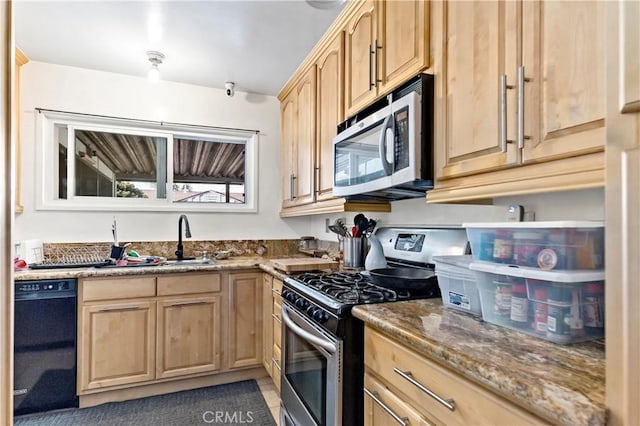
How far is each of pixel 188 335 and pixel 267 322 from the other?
1.86ft

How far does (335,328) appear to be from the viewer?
131cm

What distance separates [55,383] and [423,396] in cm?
241

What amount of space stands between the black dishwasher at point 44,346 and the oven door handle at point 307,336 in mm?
1452

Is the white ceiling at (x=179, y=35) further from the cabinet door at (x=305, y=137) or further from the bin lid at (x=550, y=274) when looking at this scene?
the bin lid at (x=550, y=274)

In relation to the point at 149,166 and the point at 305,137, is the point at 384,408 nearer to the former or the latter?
the point at 305,137

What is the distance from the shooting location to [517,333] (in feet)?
3.15

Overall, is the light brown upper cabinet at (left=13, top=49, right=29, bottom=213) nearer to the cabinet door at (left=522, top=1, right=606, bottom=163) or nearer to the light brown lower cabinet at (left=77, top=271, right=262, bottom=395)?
the light brown lower cabinet at (left=77, top=271, right=262, bottom=395)

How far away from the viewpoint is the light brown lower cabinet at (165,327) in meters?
2.29

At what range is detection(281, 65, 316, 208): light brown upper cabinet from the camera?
2.56m

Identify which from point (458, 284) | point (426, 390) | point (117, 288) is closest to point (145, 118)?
point (117, 288)

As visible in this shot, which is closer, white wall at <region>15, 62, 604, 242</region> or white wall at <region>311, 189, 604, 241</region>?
white wall at <region>311, 189, 604, 241</region>

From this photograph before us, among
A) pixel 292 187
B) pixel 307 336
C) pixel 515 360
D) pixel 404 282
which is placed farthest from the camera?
pixel 292 187

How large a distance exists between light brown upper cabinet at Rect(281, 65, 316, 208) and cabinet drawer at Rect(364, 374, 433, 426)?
155 centimetres
